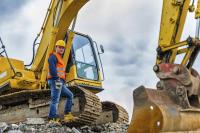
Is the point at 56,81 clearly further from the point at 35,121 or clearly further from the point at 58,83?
the point at 35,121

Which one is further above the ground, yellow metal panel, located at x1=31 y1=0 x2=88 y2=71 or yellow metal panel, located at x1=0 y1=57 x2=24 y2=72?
yellow metal panel, located at x1=31 y1=0 x2=88 y2=71

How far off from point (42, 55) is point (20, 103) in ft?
4.18

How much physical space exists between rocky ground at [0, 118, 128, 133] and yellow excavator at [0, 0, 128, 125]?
0.73 ft

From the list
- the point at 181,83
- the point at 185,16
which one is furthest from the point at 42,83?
the point at 181,83

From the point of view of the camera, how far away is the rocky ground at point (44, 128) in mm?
8805

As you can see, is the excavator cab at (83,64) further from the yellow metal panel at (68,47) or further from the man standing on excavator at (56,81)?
the man standing on excavator at (56,81)

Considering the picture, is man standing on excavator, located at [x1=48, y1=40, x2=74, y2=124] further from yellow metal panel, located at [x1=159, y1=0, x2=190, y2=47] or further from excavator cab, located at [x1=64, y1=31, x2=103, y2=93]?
yellow metal panel, located at [x1=159, y1=0, x2=190, y2=47]

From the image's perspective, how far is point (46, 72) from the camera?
10758mm

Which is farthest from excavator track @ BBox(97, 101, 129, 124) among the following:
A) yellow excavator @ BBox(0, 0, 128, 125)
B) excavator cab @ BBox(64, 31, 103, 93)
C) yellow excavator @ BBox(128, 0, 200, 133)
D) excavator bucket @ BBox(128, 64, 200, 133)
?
excavator bucket @ BBox(128, 64, 200, 133)

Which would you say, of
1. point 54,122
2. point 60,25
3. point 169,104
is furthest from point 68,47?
point 169,104

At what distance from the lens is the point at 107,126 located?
10.6 metres

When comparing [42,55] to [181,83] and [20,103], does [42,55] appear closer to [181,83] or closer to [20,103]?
[20,103]

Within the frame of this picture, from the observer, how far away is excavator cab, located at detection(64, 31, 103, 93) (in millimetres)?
10727

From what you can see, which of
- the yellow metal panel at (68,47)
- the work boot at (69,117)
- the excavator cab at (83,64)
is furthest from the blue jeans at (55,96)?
the yellow metal panel at (68,47)
